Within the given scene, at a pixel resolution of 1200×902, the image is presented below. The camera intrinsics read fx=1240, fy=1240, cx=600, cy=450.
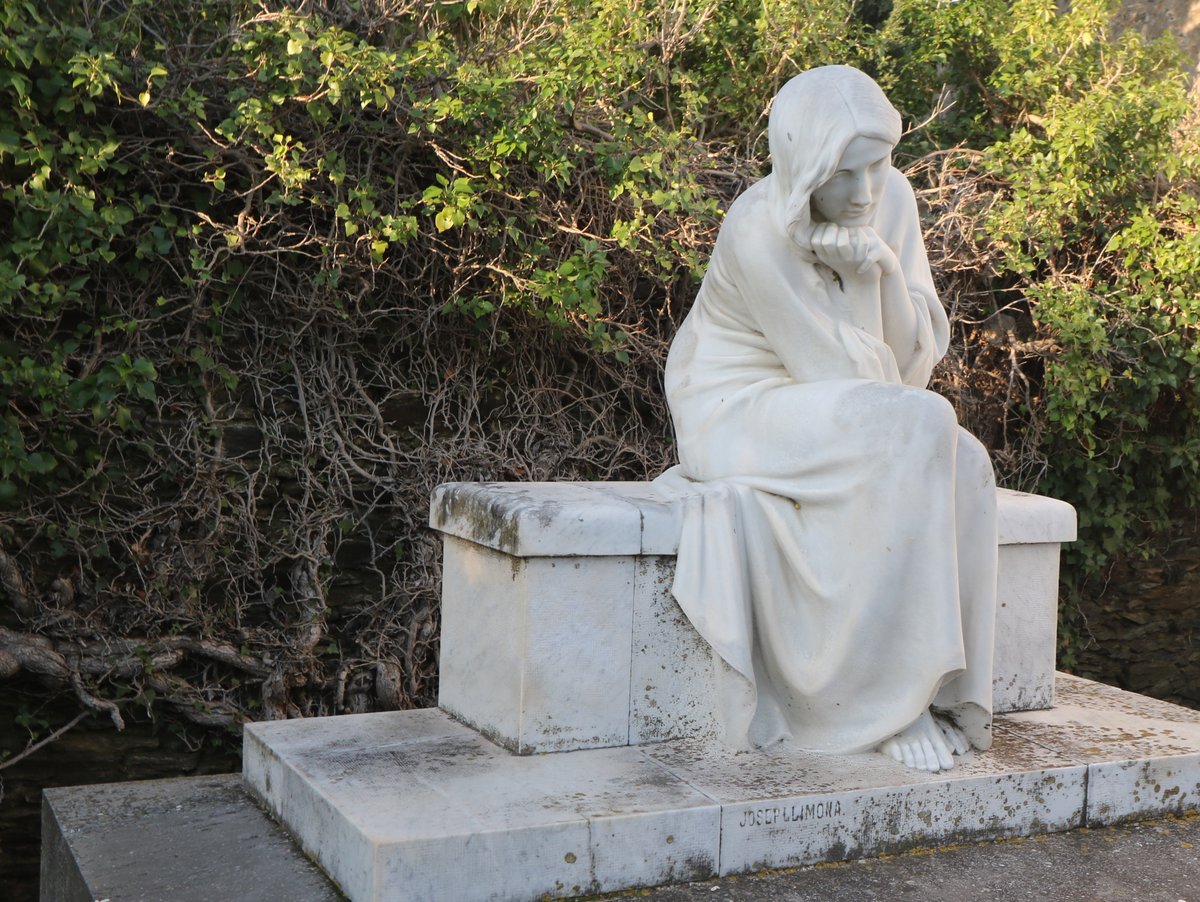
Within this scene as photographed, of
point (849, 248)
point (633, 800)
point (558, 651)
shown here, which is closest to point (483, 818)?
point (633, 800)

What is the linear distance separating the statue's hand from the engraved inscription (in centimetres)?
134

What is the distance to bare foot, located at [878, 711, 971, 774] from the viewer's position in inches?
122

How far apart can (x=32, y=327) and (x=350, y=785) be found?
7.63 ft

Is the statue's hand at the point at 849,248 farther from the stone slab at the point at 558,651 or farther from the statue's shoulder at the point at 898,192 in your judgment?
the stone slab at the point at 558,651

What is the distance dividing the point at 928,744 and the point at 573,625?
95 centimetres

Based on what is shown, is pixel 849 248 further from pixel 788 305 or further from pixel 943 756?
pixel 943 756

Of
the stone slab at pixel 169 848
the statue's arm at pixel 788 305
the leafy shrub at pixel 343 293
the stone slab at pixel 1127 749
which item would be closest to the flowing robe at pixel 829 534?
the statue's arm at pixel 788 305


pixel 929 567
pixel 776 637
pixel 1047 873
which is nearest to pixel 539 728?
pixel 776 637

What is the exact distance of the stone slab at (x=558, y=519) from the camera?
3107mm

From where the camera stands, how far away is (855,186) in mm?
3125

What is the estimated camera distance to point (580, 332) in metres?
5.14

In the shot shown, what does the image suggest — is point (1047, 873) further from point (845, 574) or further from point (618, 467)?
point (618, 467)

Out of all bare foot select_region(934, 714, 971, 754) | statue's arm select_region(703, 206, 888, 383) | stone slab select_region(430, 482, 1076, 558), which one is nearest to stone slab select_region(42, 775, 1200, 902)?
bare foot select_region(934, 714, 971, 754)

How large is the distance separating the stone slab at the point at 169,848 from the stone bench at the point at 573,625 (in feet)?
2.11
